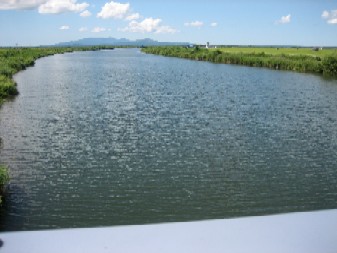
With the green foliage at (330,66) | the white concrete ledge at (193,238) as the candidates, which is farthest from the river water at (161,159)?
the green foliage at (330,66)

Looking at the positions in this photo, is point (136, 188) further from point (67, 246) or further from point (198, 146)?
point (67, 246)

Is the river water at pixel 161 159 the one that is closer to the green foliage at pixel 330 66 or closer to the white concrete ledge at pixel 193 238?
the white concrete ledge at pixel 193 238

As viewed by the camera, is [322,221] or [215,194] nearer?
[322,221]

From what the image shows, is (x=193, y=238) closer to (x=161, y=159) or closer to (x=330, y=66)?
(x=161, y=159)

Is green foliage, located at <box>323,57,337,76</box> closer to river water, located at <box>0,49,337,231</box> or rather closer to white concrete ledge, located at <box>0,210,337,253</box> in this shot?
river water, located at <box>0,49,337,231</box>

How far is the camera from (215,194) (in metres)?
8.77

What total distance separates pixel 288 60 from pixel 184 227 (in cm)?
4369

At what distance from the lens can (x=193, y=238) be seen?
1207 millimetres

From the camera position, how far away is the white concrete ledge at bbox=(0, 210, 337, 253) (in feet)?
3.77

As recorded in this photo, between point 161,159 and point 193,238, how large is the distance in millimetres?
9836

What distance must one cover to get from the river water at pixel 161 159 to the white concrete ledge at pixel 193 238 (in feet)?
21.1

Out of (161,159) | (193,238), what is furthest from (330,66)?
(193,238)

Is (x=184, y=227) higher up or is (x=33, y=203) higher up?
(x=184, y=227)

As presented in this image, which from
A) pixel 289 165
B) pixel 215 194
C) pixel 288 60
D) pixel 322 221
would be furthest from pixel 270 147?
pixel 288 60
